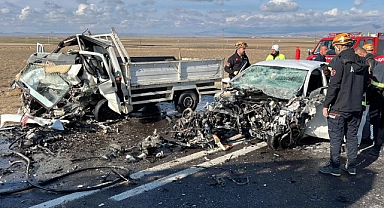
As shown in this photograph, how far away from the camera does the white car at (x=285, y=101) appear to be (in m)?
6.02

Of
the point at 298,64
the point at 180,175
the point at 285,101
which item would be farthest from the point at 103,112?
the point at 298,64

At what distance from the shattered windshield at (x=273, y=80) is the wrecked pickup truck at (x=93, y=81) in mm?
→ 2215

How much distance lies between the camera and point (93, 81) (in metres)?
8.26

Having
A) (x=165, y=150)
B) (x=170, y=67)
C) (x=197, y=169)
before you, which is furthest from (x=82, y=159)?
(x=170, y=67)

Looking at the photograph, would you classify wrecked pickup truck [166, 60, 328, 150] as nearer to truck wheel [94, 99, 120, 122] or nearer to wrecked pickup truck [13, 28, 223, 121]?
wrecked pickup truck [13, 28, 223, 121]

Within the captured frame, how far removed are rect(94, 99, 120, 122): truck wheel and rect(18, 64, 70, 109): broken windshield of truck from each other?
0.80 meters

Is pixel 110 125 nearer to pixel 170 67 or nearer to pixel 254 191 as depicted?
pixel 170 67

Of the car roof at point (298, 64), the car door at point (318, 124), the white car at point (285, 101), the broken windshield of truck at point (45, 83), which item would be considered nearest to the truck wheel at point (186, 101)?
the white car at point (285, 101)

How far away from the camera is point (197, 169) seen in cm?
534

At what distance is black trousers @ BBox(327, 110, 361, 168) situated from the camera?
5051mm

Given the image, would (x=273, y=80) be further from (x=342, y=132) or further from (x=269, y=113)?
(x=342, y=132)

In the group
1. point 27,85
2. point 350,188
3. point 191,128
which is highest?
point 27,85

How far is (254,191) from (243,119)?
2064mm

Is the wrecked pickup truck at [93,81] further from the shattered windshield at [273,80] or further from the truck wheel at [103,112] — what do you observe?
the shattered windshield at [273,80]
